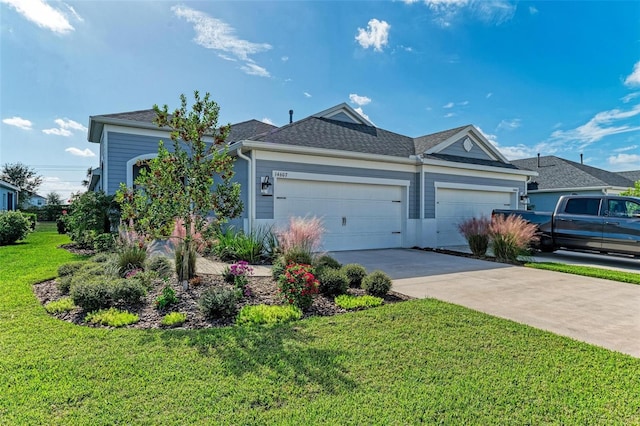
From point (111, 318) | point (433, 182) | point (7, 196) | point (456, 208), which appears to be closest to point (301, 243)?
point (111, 318)

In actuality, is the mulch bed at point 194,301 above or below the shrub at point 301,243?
below


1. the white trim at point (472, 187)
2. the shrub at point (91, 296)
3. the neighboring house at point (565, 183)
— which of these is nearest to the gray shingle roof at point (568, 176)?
the neighboring house at point (565, 183)

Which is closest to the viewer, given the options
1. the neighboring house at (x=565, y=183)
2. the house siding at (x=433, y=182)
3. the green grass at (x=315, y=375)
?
the green grass at (x=315, y=375)

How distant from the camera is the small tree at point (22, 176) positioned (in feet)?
129

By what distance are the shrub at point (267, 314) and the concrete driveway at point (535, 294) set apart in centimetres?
206

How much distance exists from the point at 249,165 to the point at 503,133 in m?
14.4

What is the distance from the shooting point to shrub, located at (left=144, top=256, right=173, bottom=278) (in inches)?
231

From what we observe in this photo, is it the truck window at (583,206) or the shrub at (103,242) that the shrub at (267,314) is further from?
the truck window at (583,206)

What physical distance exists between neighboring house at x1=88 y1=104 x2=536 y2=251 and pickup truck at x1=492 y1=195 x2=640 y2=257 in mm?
2613

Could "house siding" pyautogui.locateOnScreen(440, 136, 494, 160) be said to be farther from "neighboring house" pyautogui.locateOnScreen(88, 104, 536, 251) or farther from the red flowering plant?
the red flowering plant

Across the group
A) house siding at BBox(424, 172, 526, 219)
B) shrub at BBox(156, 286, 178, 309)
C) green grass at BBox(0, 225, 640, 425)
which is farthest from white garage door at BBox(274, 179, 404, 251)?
green grass at BBox(0, 225, 640, 425)

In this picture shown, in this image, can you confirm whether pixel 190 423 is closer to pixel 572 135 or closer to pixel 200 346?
pixel 200 346

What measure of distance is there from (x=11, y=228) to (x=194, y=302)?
11.4m

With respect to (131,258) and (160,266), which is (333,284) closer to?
(160,266)
